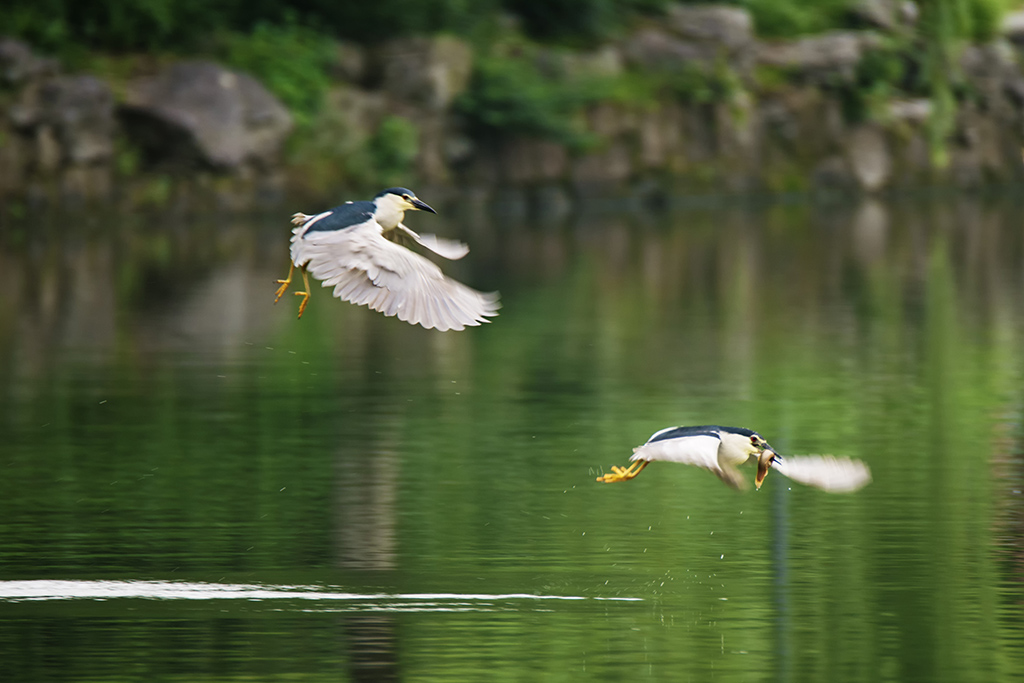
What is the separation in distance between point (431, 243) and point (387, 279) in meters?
0.40

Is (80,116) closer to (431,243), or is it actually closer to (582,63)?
(582,63)

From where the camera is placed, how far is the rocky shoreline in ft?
110

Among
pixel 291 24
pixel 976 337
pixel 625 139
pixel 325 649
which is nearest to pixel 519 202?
pixel 625 139

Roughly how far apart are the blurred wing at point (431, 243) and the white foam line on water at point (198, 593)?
157 cm

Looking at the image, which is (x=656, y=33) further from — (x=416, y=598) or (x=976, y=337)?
(x=416, y=598)

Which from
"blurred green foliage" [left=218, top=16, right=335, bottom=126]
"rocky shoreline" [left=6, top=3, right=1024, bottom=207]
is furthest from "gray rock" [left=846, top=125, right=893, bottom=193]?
"blurred green foliage" [left=218, top=16, right=335, bottom=126]

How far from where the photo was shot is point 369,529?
10484mm

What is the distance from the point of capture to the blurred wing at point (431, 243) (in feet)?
26.7

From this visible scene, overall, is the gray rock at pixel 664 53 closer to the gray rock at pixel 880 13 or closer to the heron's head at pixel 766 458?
the gray rock at pixel 880 13

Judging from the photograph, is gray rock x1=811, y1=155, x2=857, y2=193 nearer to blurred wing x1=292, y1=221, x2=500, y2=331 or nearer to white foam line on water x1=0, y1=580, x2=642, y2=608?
white foam line on water x1=0, y1=580, x2=642, y2=608

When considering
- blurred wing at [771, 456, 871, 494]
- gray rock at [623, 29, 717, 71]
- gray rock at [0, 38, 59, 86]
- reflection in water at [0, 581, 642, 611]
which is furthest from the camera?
gray rock at [623, 29, 717, 71]

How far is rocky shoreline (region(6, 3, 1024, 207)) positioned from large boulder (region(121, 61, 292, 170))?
3 centimetres

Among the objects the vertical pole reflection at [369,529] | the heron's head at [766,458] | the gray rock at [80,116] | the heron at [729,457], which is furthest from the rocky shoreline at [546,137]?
the heron's head at [766,458]

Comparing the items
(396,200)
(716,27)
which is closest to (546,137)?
(716,27)
